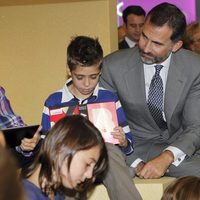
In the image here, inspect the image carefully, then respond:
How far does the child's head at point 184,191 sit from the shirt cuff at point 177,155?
35.6 inches

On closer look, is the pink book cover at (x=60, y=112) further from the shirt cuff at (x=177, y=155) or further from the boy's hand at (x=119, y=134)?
the shirt cuff at (x=177, y=155)

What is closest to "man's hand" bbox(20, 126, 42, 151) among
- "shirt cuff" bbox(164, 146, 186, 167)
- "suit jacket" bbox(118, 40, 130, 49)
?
"shirt cuff" bbox(164, 146, 186, 167)

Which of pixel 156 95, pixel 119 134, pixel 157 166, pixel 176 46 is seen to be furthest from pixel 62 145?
pixel 176 46

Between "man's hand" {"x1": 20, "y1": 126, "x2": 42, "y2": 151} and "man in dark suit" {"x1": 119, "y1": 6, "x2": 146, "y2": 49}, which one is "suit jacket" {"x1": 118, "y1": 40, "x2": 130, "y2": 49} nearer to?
"man in dark suit" {"x1": 119, "y1": 6, "x2": 146, "y2": 49}

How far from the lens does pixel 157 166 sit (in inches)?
99.6

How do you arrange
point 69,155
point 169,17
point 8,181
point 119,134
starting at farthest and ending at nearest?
point 169,17
point 119,134
point 69,155
point 8,181

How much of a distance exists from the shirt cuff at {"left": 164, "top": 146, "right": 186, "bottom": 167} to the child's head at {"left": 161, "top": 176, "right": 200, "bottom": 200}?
90cm

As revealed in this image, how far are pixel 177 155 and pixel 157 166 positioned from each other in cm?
13

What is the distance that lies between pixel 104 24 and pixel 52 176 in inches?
68.6

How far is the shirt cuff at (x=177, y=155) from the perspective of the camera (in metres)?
2.58

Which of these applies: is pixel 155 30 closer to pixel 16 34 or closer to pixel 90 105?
pixel 90 105

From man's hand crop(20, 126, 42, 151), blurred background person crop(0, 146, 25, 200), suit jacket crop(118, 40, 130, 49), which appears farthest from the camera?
suit jacket crop(118, 40, 130, 49)

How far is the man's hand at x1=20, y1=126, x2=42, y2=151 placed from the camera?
2217 mm

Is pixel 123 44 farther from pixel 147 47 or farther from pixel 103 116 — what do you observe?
pixel 103 116
